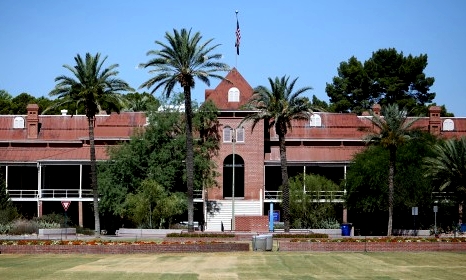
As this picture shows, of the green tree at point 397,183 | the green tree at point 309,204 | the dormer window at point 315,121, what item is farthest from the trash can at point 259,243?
the dormer window at point 315,121

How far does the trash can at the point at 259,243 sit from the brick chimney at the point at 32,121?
4077 cm

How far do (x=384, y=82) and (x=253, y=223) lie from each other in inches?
2115

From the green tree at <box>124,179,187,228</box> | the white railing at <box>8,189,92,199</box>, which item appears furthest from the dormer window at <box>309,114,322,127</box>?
the white railing at <box>8,189,92,199</box>

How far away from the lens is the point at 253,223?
69.9 m

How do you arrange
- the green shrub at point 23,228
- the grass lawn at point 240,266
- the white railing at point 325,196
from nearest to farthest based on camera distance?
the grass lawn at point 240,266 < the green shrub at point 23,228 < the white railing at point 325,196

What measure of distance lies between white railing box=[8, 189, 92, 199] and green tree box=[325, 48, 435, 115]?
4817cm

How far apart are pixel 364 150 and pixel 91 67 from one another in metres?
25.3

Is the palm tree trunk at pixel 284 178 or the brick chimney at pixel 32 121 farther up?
the brick chimney at pixel 32 121

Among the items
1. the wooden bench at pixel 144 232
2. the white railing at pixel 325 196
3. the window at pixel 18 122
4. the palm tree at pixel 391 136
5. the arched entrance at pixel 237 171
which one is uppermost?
the window at pixel 18 122

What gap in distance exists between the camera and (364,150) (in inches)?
3127

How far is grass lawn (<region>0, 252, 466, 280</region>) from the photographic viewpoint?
37188 millimetres

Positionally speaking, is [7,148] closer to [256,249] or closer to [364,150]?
[364,150]

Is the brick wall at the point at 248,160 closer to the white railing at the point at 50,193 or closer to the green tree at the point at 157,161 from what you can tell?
the green tree at the point at 157,161

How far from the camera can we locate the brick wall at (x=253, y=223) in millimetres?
69500
